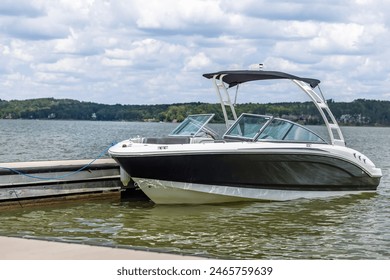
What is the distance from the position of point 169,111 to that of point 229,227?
4462cm

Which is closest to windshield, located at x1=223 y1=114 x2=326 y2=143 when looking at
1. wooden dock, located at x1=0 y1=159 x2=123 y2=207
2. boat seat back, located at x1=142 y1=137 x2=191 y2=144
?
boat seat back, located at x1=142 y1=137 x2=191 y2=144

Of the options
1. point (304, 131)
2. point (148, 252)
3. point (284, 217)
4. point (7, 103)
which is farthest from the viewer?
point (7, 103)

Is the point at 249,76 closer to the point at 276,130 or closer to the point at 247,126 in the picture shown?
the point at 247,126

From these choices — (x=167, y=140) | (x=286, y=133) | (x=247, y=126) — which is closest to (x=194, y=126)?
(x=167, y=140)

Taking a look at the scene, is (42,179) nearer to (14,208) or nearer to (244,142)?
(14,208)

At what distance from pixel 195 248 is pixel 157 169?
364 cm

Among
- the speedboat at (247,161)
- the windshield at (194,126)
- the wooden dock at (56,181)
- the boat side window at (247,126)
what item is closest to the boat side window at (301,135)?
the speedboat at (247,161)

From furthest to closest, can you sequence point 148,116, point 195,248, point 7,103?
point 7,103 < point 148,116 < point 195,248

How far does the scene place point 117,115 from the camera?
4382 inches

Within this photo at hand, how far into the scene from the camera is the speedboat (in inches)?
509

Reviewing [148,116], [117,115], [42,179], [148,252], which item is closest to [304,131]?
[42,179]

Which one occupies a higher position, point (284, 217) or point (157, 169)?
point (157, 169)

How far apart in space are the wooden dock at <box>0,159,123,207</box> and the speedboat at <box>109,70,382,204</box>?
2.28 feet

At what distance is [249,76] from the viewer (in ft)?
48.9
